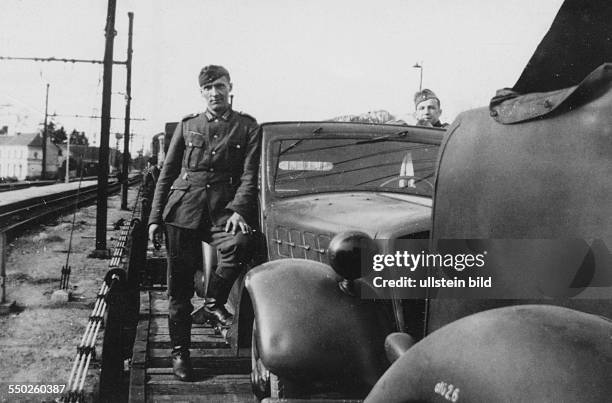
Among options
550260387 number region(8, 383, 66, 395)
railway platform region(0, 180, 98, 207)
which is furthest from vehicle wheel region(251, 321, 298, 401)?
railway platform region(0, 180, 98, 207)

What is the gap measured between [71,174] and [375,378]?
272ft

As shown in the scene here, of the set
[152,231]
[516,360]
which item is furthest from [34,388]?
[516,360]

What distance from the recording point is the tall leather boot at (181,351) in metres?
3.94

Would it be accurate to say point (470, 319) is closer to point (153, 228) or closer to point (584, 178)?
point (584, 178)

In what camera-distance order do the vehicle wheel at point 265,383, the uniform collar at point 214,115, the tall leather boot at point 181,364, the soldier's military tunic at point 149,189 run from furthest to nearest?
1. the soldier's military tunic at point 149,189
2. the uniform collar at point 214,115
3. the tall leather boot at point 181,364
4. the vehicle wheel at point 265,383

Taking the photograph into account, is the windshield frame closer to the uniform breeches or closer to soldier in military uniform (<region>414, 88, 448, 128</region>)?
the uniform breeches

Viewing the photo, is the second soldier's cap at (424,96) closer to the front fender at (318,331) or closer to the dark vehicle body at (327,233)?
the dark vehicle body at (327,233)

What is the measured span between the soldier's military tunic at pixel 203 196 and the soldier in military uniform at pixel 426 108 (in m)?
1.52

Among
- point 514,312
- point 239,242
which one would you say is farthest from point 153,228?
point 514,312

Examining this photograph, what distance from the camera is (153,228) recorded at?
13.8 feet

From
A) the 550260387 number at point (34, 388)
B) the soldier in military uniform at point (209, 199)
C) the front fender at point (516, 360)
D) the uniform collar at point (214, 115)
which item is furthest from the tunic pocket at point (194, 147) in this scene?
the front fender at point (516, 360)

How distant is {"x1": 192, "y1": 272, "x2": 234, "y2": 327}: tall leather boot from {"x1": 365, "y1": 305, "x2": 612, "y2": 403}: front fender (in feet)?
9.23

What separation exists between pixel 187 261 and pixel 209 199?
1.39 feet

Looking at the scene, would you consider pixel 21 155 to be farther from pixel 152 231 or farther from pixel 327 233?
pixel 327 233
